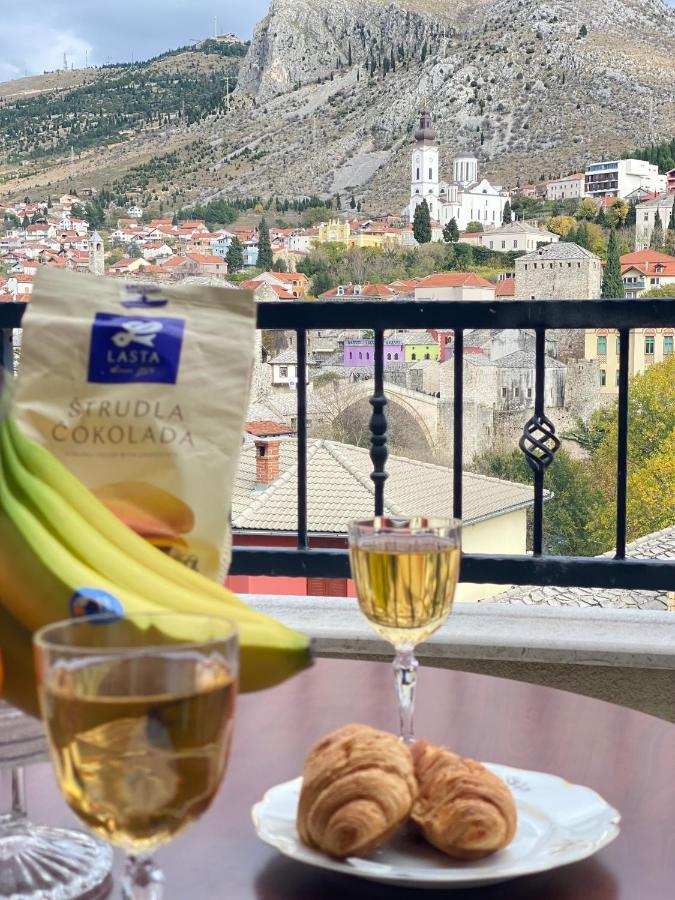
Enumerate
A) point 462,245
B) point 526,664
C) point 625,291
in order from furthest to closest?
point 462,245 → point 625,291 → point 526,664

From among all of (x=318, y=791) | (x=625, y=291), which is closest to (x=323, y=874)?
(x=318, y=791)

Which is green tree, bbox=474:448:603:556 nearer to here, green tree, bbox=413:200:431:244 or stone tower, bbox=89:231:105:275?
stone tower, bbox=89:231:105:275

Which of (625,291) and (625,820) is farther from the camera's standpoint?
(625,291)

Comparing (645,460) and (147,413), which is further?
(645,460)

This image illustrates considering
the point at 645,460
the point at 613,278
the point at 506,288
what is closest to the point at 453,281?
the point at 506,288

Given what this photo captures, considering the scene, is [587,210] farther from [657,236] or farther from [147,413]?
[147,413]

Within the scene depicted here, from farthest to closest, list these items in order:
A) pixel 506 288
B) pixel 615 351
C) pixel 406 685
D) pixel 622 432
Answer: pixel 506 288 < pixel 615 351 < pixel 622 432 < pixel 406 685

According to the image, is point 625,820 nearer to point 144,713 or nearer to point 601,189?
point 144,713

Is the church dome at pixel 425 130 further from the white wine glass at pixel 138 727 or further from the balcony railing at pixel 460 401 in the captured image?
the white wine glass at pixel 138 727
